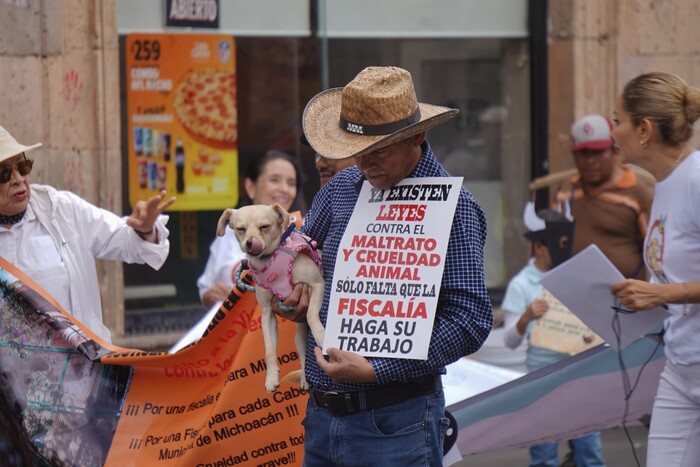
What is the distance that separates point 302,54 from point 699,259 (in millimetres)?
5499

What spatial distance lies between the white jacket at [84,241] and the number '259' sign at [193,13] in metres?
3.94

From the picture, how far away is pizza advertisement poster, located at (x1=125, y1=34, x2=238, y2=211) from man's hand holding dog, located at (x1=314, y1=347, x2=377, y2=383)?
561 cm

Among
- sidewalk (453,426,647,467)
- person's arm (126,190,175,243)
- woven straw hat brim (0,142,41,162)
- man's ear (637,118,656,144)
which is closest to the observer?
man's ear (637,118,656,144)

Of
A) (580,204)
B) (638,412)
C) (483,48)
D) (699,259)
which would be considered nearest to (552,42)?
(483,48)

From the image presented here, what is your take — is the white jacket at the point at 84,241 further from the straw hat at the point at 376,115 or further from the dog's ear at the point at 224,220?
the straw hat at the point at 376,115

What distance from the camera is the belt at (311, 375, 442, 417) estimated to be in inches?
142

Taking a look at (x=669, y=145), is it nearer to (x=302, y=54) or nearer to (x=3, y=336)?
Answer: (x=3, y=336)

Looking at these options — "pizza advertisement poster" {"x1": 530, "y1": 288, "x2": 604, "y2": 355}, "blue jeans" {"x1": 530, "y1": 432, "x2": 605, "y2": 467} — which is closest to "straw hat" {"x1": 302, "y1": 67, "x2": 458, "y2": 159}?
"pizza advertisement poster" {"x1": 530, "y1": 288, "x2": 604, "y2": 355}

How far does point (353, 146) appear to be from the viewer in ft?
11.7

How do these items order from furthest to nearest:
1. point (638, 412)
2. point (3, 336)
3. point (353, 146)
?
point (638, 412)
point (3, 336)
point (353, 146)

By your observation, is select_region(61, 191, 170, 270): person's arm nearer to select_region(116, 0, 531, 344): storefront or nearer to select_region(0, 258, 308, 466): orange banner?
select_region(0, 258, 308, 466): orange banner

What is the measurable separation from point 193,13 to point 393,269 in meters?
5.75

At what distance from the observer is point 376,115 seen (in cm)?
359

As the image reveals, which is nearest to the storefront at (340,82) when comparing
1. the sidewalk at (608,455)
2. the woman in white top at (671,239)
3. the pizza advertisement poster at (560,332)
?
the sidewalk at (608,455)
